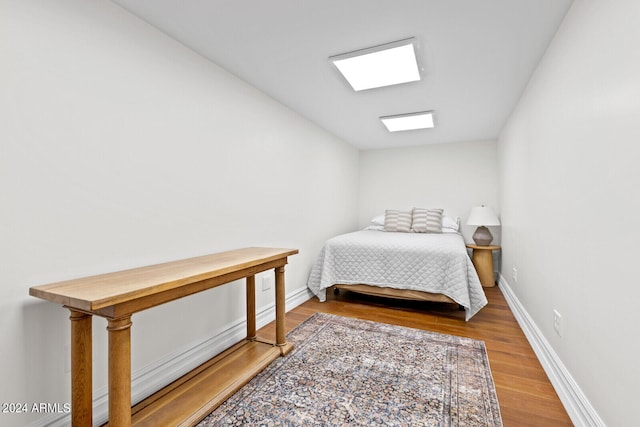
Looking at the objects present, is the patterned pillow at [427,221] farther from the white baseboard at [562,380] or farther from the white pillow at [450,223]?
the white baseboard at [562,380]

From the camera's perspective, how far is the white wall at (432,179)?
4.39 metres

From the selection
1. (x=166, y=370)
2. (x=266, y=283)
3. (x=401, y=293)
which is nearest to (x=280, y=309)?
(x=266, y=283)

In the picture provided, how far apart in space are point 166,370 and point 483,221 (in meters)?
3.82

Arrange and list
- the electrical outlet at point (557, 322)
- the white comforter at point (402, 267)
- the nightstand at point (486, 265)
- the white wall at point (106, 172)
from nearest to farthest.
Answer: the white wall at point (106, 172), the electrical outlet at point (557, 322), the white comforter at point (402, 267), the nightstand at point (486, 265)

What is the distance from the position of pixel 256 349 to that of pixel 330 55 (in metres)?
2.07

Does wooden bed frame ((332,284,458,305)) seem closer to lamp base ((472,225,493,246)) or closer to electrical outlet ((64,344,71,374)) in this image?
lamp base ((472,225,493,246))

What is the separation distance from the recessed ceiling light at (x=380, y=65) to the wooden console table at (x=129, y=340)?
1.39 m

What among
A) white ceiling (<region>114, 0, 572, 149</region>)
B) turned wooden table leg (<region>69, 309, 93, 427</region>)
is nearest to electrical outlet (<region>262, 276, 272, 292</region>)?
turned wooden table leg (<region>69, 309, 93, 427</region>)

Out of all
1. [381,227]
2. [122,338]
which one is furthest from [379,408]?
[381,227]


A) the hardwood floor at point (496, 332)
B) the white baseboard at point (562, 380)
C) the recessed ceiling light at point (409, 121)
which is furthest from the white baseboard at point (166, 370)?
the recessed ceiling light at point (409, 121)

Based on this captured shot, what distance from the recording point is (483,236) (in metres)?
4.00

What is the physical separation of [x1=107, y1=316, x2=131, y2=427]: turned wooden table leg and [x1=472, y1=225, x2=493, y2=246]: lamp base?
13.4ft

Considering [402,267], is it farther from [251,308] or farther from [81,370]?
[81,370]

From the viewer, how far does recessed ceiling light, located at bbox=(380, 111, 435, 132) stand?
10.4ft
